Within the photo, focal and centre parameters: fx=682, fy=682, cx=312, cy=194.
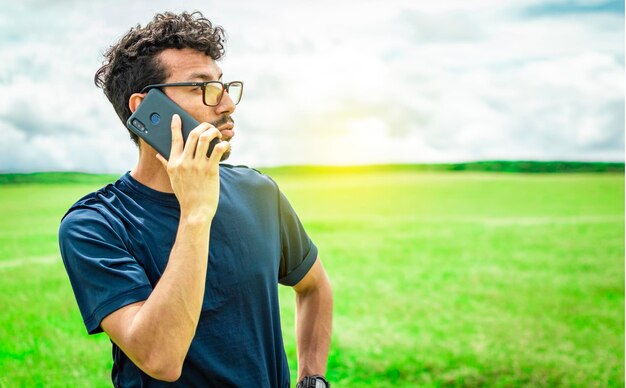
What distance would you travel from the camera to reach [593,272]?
10180 millimetres

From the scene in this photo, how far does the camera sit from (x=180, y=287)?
1668 mm

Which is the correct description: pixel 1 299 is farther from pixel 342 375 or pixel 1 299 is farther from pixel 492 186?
pixel 492 186

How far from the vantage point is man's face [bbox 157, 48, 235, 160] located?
2059 mm

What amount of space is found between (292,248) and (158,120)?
630mm

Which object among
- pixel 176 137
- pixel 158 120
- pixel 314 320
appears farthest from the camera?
pixel 314 320

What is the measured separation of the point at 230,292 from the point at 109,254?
1.21 feet

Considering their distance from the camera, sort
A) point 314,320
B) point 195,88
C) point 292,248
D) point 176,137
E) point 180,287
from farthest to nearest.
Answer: point 314,320 < point 292,248 < point 195,88 < point 176,137 < point 180,287

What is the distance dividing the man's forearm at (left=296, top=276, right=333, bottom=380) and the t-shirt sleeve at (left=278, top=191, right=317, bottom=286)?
4.4 inches

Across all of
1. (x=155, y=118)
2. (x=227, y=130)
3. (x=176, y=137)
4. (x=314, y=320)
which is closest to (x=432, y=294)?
(x=314, y=320)

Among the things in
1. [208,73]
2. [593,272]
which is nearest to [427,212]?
[593,272]

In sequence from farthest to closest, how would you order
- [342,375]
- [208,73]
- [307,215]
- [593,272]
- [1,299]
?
[307,215]
[593,272]
[1,299]
[342,375]
[208,73]

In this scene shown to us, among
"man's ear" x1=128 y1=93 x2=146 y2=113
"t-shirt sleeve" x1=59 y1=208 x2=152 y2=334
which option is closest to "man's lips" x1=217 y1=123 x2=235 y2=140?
"man's ear" x1=128 y1=93 x2=146 y2=113

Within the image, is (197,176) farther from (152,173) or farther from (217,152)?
(152,173)

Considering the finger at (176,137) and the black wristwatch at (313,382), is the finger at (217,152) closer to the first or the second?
the finger at (176,137)
